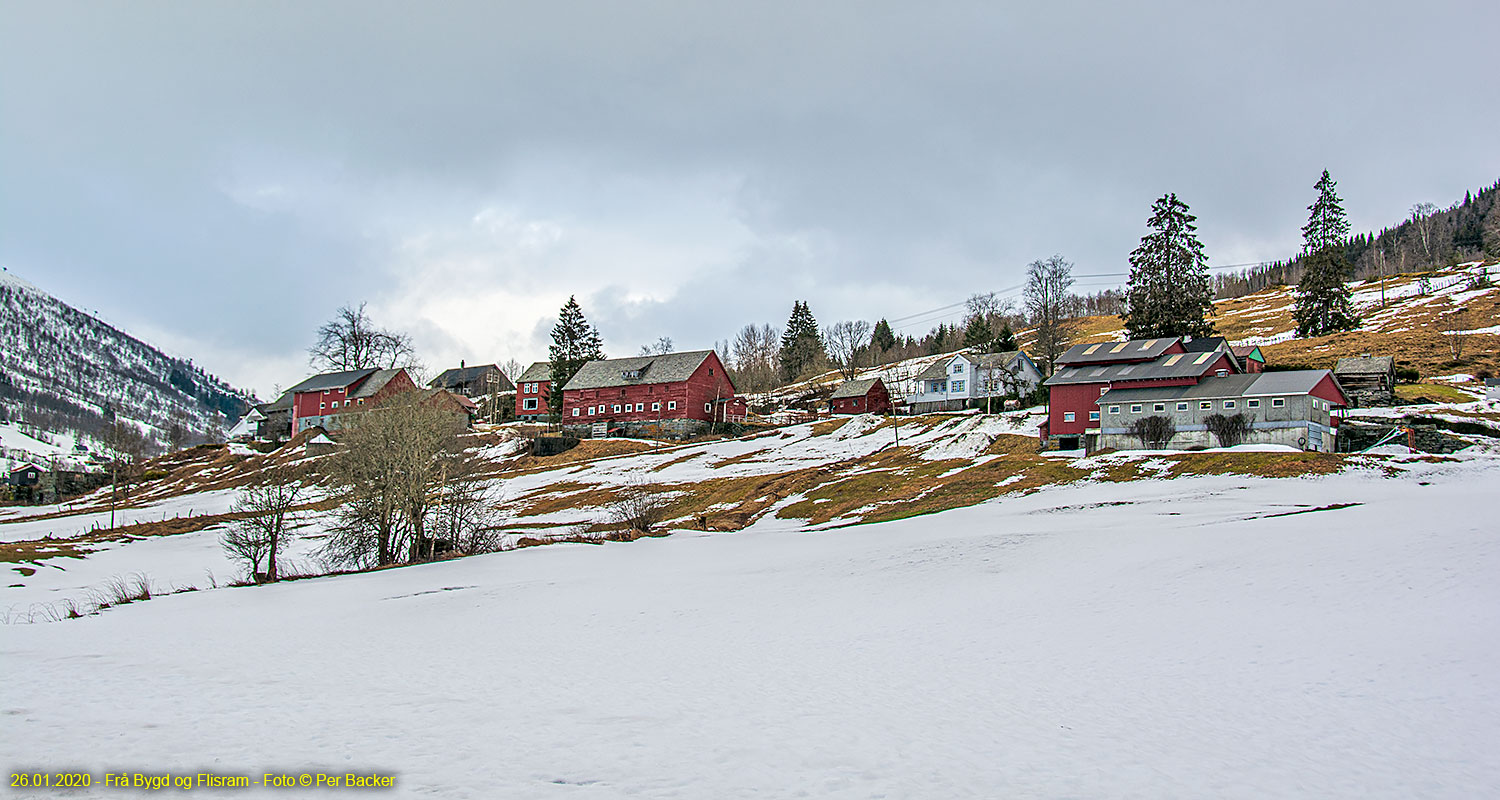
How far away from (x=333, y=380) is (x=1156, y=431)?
10491 centimetres

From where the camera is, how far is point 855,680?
10297mm

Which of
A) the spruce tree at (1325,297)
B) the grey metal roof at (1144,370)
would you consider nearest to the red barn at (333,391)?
the grey metal roof at (1144,370)

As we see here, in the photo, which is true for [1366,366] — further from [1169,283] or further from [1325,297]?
[1325,297]

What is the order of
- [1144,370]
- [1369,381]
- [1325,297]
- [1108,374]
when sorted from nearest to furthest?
1. [1144,370]
2. [1108,374]
3. [1369,381]
4. [1325,297]

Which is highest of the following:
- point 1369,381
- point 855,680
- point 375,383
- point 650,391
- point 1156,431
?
point 375,383

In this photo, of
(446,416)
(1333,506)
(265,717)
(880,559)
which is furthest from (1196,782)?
(446,416)

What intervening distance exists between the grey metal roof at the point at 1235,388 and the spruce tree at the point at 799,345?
3700 inches

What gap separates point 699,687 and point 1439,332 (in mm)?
114678

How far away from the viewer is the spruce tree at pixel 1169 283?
7956 centimetres

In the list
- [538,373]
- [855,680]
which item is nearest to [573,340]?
[538,373]

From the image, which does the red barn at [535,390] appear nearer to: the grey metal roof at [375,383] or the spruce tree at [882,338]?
the grey metal roof at [375,383]

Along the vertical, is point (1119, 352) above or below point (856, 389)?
above

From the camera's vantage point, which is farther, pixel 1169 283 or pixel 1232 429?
pixel 1169 283

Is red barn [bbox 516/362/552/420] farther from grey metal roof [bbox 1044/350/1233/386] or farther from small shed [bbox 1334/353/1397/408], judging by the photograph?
small shed [bbox 1334/353/1397/408]
